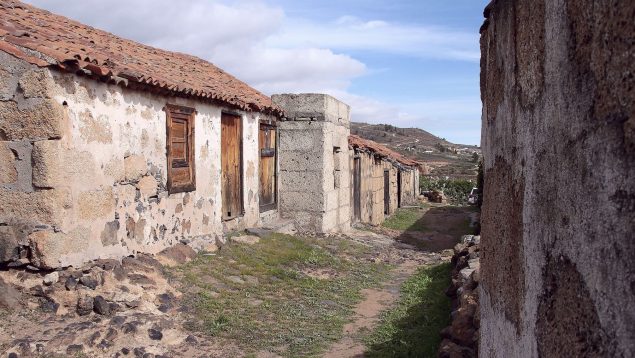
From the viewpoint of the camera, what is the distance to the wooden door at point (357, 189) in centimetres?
1522

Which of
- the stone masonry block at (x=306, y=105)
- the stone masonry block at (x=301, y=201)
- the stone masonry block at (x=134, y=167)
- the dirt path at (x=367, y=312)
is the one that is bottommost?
the dirt path at (x=367, y=312)

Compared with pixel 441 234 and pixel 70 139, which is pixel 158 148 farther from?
pixel 441 234

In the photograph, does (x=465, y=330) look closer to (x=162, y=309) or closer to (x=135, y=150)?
(x=162, y=309)

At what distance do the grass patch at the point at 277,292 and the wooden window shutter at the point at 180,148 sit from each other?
114cm

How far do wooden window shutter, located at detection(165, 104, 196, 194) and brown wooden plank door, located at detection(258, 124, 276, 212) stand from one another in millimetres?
2794

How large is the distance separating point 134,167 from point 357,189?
9114 mm

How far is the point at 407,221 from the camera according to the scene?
19.4m

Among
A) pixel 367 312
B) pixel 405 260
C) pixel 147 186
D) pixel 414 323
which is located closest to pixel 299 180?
pixel 405 260

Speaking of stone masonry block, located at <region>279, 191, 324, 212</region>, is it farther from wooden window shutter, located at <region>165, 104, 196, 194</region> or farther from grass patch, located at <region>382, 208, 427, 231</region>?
grass patch, located at <region>382, 208, 427, 231</region>

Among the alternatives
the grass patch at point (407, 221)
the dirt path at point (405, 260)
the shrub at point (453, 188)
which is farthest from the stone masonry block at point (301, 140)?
the shrub at point (453, 188)

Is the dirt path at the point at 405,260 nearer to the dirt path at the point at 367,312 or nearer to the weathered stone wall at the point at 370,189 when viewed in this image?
the dirt path at the point at 367,312

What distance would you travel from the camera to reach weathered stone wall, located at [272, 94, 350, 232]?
38.2 feet

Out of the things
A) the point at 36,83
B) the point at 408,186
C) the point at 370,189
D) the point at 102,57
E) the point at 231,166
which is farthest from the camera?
the point at 408,186

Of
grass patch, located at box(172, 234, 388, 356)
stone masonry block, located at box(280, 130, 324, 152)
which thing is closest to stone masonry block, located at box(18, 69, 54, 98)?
grass patch, located at box(172, 234, 388, 356)
